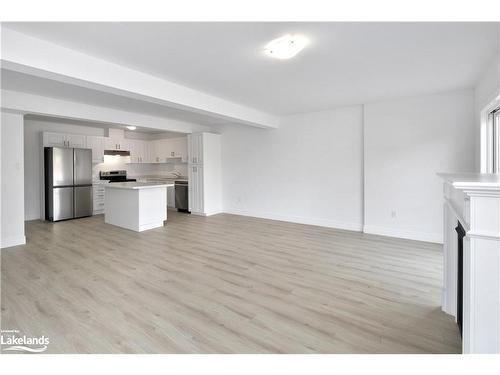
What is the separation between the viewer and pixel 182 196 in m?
7.48

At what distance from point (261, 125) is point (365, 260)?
3402mm

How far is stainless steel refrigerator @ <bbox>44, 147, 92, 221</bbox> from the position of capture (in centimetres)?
607

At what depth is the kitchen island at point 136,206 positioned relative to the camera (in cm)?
513

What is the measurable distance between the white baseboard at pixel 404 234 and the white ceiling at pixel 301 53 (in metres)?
2.34

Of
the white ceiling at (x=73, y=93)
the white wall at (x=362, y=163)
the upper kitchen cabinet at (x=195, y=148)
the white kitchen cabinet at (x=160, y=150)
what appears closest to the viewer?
the white ceiling at (x=73, y=93)

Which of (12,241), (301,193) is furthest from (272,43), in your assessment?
(12,241)

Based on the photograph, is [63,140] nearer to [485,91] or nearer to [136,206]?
[136,206]

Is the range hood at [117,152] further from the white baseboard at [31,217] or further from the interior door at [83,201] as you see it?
the white baseboard at [31,217]

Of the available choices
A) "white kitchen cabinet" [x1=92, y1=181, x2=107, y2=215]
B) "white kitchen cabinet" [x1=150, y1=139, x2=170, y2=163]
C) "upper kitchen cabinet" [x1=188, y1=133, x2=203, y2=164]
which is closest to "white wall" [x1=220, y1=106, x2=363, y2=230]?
"upper kitchen cabinet" [x1=188, y1=133, x2=203, y2=164]

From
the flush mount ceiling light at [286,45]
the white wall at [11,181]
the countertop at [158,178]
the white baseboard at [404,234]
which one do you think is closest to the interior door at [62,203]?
the white wall at [11,181]

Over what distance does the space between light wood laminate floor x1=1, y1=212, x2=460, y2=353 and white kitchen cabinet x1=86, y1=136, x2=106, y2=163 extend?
3281 millimetres

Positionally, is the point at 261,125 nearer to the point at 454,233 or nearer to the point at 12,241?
the point at 454,233
